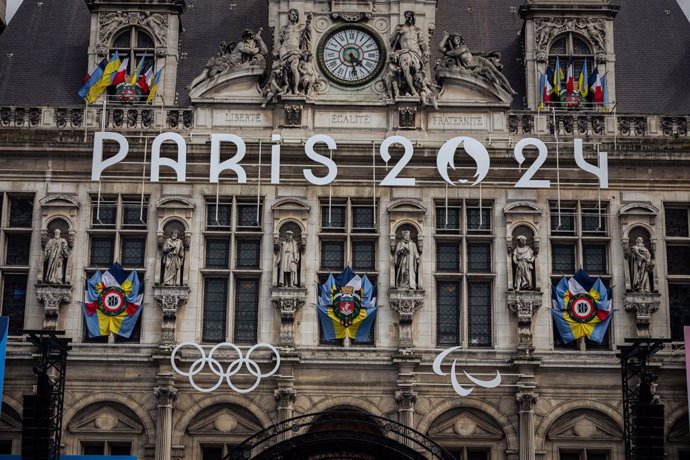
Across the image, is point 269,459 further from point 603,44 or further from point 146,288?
point 603,44

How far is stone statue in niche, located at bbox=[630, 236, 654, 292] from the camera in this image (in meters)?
34.1

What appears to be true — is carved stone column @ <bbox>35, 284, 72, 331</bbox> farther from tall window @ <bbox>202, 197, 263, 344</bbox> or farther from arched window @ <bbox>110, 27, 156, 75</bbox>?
arched window @ <bbox>110, 27, 156, 75</bbox>

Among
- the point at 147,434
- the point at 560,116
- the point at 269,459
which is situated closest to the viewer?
the point at 269,459

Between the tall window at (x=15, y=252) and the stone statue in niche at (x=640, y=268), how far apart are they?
51.8 ft

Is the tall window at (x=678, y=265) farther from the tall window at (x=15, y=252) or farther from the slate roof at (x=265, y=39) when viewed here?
the tall window at (x=15, y=252)

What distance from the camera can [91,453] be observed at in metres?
33.6

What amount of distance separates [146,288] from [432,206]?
7783mm

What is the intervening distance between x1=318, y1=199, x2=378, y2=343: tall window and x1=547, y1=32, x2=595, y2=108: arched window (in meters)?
6.22

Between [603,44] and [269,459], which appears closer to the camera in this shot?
[269,459]

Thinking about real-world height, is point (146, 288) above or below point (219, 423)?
above

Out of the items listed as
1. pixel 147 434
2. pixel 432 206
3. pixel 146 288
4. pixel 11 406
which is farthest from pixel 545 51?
pixel 11 406

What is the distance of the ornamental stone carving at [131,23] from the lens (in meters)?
37.0

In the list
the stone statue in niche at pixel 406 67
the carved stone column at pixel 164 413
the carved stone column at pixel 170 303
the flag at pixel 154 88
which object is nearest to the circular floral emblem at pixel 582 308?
the stone statue in niche at pixel 406 67

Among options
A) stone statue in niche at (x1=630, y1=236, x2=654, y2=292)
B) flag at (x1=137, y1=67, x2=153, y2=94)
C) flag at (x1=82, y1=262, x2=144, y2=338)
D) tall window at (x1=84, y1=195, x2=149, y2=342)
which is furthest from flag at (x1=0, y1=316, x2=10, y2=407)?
stone statue in niche at (x1=630, y1=236, x2=654, y2=292)
